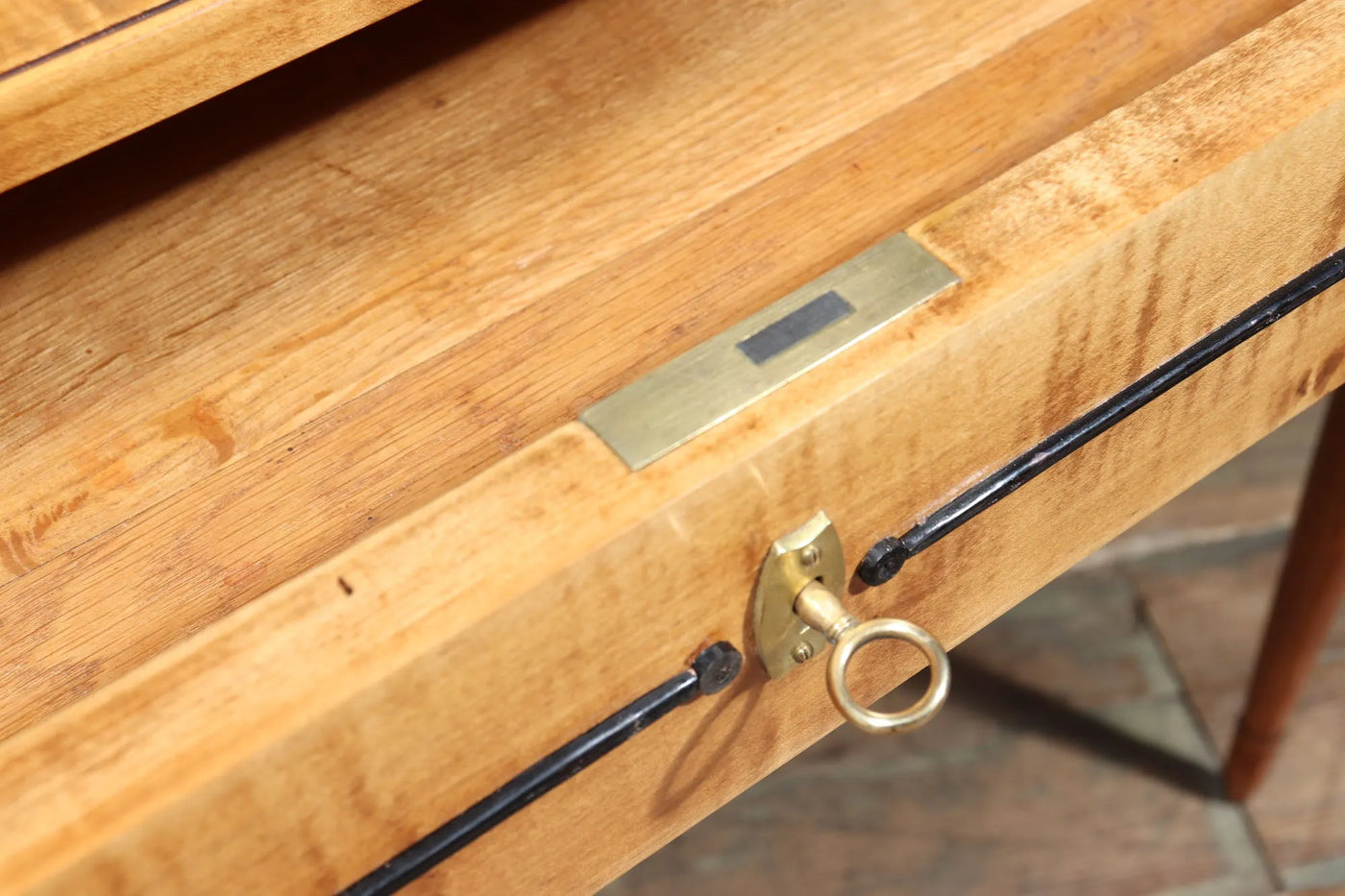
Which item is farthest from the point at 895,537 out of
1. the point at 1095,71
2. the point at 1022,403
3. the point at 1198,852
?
the point at 1198,852

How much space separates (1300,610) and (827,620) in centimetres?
54

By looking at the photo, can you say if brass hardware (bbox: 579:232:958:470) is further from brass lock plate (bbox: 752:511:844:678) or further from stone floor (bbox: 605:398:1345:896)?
stone floor (bbox: 605:398:1345:896)

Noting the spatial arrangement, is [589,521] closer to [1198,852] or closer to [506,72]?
[506,72]

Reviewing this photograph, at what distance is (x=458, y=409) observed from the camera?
43 centimetres

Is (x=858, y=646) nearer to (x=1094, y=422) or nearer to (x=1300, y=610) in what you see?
(x=1094, y=422)

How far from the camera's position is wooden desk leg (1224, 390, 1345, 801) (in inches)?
30.3

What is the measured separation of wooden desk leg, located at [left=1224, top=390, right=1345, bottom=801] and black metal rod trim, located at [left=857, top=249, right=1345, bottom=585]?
0.27m

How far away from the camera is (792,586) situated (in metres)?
0.40

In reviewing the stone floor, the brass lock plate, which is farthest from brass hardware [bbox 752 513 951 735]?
the stone floor

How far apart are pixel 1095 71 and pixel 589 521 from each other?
0.90 ft

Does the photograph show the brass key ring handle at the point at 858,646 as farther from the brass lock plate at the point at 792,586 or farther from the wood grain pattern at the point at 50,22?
the wood grain pattern at the point at 50,22

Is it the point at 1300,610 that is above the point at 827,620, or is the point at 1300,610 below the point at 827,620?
below

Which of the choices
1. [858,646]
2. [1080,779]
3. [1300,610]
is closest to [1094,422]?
[858,646]

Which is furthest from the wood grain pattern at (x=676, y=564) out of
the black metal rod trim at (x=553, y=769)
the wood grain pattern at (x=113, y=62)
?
the wood grain pattern at (x=113, y=62)
